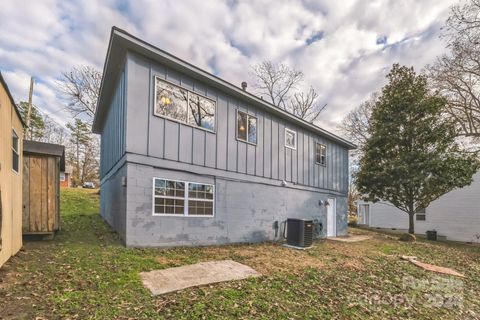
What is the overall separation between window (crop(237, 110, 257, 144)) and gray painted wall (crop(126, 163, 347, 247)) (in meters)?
1.66

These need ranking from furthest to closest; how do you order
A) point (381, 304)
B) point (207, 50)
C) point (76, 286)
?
Result: point (207, 50) < point (381, 304) < point (76, 286)

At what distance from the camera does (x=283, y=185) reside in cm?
1119

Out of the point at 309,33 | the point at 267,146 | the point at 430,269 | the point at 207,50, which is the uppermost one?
the point at 309,33

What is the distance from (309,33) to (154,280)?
14344 mm

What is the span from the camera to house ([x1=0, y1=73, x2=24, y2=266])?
4.61 meters

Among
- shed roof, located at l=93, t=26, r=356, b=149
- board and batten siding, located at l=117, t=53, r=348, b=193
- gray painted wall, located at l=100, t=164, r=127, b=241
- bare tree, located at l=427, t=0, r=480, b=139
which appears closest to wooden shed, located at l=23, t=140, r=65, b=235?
gray painted wall, located at l=100, t=164, r=127, b=241

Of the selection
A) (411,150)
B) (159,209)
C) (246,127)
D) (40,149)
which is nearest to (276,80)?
A: (411,150)

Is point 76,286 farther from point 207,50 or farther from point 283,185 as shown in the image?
point 207,50

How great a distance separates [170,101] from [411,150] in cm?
1293

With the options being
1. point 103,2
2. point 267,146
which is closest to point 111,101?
point 103,2

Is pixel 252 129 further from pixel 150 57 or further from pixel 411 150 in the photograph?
pixel 411 150

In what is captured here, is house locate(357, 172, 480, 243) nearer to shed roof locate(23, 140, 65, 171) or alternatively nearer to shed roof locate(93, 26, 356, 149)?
shed roof locate(93, 26, 356, 149)

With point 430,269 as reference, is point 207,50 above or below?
above

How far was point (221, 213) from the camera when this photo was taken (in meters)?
8.70
